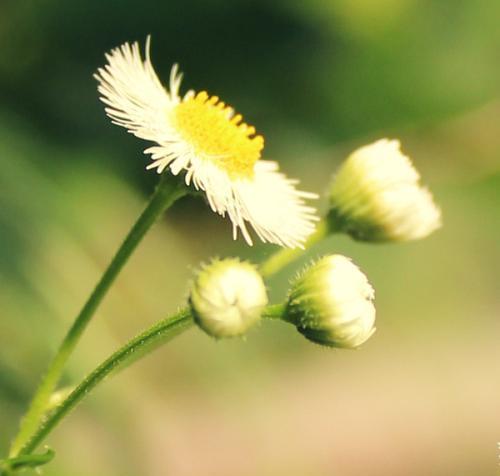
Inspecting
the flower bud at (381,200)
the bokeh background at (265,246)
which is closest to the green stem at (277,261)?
the flower bud at (381,200)

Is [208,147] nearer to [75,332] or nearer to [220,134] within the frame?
[220,134]

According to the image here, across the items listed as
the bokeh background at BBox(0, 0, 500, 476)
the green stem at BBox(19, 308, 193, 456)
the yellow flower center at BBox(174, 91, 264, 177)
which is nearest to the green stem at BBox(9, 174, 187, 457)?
the green stem at BBox(19, 308, 193, 456)

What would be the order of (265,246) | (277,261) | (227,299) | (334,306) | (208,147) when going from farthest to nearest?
(265,246), (208,147), (277,261), (334,306), (227,299)

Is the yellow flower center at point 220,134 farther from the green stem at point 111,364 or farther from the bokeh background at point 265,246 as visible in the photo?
the bokeh background at point 265,246

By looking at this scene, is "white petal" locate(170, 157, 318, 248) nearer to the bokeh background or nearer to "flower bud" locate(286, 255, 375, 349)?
"flower bud" locate(286, 255, 375, 349)

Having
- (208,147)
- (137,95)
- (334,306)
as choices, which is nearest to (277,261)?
(334,306)

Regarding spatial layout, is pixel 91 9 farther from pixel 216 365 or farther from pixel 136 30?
pixel 216 365
